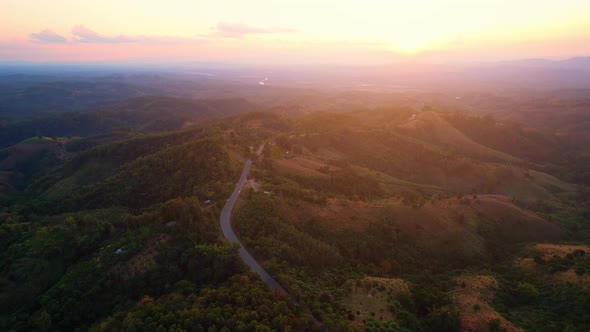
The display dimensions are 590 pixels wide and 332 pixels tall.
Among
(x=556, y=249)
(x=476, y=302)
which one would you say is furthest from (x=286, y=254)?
(x=556, y=249)

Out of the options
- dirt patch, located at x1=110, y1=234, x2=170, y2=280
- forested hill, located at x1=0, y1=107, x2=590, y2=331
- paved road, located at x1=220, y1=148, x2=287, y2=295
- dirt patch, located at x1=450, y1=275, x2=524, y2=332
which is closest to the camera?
forested hill, located at x1=0, y1=107, x2=590, y2=331

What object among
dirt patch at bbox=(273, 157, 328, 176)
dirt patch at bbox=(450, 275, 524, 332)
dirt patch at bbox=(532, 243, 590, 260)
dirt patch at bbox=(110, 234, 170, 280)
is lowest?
dirt patch at bbox=(450, 275, 524, 332)

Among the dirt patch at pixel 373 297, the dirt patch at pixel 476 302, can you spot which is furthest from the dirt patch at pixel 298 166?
the dirt patch at pixel 476 302

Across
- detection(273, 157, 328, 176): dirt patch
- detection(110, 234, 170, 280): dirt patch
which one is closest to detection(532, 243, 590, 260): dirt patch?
detection(273, 157, 328, 176): dirt patch

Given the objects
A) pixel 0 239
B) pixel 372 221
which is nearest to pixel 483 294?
pixel 372 221

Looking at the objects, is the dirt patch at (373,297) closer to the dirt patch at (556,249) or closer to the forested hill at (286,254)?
the forested hill at (286,254)

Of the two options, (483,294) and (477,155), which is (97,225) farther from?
(477,155)

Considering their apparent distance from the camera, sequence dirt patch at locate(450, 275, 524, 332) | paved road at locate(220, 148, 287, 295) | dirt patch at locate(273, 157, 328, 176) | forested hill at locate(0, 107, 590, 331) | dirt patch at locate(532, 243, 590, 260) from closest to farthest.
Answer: forested hill at locate(0, 107, 590, 331) < dirt patch at locate(450, 275, 524, 332) < paved road at locate(220, 148, 287, 295) < dirt patch at locate(532, 243, 590, 260) < dirt patch at locate(273, 157, 328, 176)

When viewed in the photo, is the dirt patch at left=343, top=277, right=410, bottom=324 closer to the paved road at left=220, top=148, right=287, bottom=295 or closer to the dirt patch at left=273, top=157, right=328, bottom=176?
the paved road at left=220, top=148, right=287, bottom=295

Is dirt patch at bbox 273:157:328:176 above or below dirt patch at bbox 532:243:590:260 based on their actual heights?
above

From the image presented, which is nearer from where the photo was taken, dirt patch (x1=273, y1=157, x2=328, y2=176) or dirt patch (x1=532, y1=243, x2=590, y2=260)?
dirt patch (x1=532, y1=243, x2=590, y2=260)

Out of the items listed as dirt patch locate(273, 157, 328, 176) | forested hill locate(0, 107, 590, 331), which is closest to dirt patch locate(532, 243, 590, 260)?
forested hill locate(0, 107, 590, 331)
